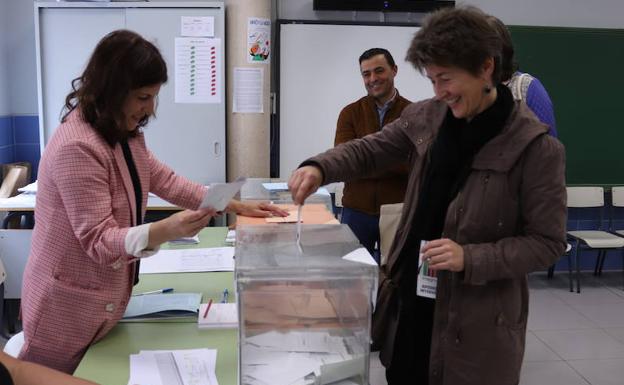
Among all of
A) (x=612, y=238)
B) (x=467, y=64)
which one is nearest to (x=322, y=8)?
(x=612, y=238)

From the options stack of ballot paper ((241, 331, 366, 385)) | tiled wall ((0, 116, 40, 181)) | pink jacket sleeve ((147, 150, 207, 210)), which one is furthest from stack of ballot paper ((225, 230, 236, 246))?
tiled wall ((0, 116, 40, 181))

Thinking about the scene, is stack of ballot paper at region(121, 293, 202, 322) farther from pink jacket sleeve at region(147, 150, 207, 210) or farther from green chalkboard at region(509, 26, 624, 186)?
green chalkboard at region(509, 26, 624, 186)

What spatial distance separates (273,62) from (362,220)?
6.18ft

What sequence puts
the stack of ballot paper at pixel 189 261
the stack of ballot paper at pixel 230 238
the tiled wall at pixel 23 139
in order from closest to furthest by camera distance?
the stack of ballot paper at pixel 189 261, the stack of ballot paper at pixel 230 238, the tiled wall at pixel 23 139

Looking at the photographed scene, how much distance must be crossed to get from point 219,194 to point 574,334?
3.12 m

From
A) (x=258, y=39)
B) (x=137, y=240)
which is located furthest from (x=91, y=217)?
(x=258, y=39)

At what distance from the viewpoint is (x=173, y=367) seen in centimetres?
138

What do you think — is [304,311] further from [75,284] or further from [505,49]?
[505,49]

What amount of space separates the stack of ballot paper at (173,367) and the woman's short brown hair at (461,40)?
90 centimetres

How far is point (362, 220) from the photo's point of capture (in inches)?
116

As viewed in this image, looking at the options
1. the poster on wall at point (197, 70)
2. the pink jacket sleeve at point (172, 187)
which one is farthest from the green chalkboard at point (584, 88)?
the pink jacket sleeve at point (172, 187)

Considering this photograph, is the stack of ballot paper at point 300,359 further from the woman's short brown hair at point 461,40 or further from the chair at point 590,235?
the chair at point 590,235

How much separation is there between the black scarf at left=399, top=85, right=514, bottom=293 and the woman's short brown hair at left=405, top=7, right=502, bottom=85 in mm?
102

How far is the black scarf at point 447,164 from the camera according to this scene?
1.24 meters
